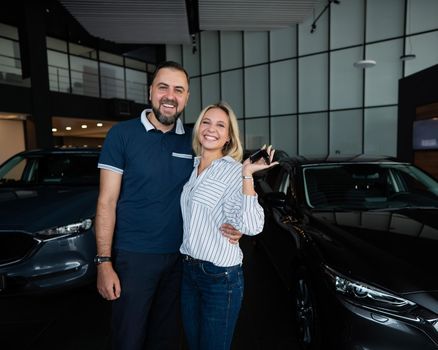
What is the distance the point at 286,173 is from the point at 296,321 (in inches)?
60.6

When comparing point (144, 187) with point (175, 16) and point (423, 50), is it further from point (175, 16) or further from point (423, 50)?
point (423, 50)

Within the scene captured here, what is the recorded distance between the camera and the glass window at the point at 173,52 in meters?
18.9

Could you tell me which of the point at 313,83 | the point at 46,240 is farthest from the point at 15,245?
the point at 313,83

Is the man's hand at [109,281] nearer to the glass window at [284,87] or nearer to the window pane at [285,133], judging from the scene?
the window pane at [285,133]

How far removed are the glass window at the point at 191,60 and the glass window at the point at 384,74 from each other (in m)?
9.13

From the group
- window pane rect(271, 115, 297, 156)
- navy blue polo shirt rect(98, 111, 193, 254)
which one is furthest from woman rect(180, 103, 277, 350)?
window pane rect(271, 115, 297, 156)

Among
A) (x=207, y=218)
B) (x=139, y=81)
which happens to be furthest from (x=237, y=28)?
(x=207, y=218)

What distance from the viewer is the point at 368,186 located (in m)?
3.02

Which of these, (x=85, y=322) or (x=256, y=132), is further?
(x=256, y=132)

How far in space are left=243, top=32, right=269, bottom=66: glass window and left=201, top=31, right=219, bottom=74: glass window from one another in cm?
183

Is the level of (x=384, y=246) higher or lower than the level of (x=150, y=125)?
lower

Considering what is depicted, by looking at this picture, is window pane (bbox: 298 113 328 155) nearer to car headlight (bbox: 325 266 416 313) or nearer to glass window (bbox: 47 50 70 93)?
glass window (bbox: 47 50 70 93)

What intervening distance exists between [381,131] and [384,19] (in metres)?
4.60

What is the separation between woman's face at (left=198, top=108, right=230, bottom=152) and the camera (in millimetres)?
1582
